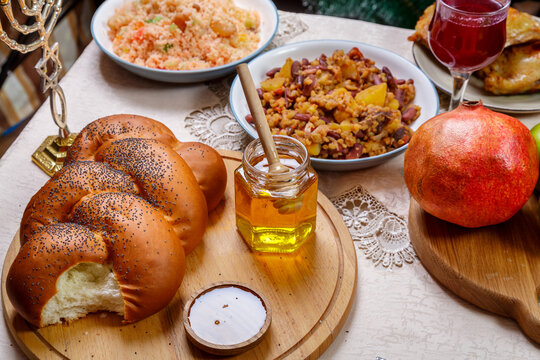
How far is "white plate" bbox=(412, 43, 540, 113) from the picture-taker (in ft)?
5.78

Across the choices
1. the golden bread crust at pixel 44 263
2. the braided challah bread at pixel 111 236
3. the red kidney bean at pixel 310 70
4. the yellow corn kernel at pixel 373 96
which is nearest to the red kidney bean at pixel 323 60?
the red kidney bean at pixel 310 70

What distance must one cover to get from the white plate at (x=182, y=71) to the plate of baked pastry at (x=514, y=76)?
2.10ft

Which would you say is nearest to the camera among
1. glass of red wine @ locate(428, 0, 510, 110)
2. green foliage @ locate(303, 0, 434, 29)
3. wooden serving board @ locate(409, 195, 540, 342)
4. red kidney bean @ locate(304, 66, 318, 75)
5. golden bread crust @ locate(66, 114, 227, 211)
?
wooden serving board @ locate(409, 195, 540, 342)

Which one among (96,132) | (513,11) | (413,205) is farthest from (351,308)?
(513,11)

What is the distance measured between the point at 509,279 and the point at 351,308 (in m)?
0.36

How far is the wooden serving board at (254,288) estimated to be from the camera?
1.11 meters

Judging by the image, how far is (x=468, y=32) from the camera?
151 cm

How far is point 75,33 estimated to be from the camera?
3.35 meters

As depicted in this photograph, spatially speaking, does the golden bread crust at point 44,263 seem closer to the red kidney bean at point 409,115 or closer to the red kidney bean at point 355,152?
the red kidney bean at point 355,152

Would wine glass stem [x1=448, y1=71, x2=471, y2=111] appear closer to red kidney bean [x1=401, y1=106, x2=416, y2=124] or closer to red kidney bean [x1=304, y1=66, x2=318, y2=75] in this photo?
red kidney bean [x1=401, y1=106, x2=416, y2=124]

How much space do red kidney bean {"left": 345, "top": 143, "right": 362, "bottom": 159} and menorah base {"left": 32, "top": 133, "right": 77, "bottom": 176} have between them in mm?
843

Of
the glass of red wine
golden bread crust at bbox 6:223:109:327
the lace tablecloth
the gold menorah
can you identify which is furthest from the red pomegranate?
the gold menorah

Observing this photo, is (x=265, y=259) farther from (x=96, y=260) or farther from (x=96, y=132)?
(x=96, y=132)

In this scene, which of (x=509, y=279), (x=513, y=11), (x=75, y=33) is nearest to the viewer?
(x=509, y=279)
